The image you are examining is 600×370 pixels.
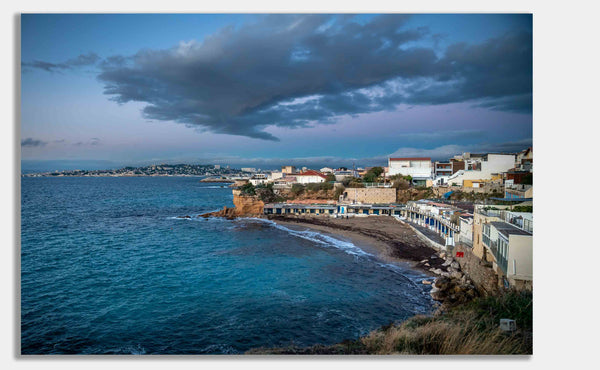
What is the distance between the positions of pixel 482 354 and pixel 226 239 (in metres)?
11.0

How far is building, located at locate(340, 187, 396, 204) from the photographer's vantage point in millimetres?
19953

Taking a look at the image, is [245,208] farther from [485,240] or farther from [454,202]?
[485,240]

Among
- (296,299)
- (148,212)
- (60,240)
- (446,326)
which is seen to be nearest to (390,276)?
(296,299)

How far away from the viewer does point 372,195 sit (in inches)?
802

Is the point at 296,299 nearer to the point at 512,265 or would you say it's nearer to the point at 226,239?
the point at 512,265

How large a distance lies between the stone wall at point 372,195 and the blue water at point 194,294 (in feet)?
30.4

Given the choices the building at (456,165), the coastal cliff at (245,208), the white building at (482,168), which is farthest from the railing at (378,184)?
the coastal cliff at (245,208)

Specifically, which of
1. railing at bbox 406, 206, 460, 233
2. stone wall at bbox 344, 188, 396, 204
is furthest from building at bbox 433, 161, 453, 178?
railing at bbox 406, 206, 460, 233

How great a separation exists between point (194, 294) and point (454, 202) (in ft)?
39.5

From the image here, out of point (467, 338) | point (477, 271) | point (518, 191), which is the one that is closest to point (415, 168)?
point (518, 191)

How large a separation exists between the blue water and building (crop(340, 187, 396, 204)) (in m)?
9.26

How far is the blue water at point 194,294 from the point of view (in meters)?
4.76

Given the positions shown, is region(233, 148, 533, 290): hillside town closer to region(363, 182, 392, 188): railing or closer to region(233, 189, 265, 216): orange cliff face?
region(363, 182, 392, 188): railing
